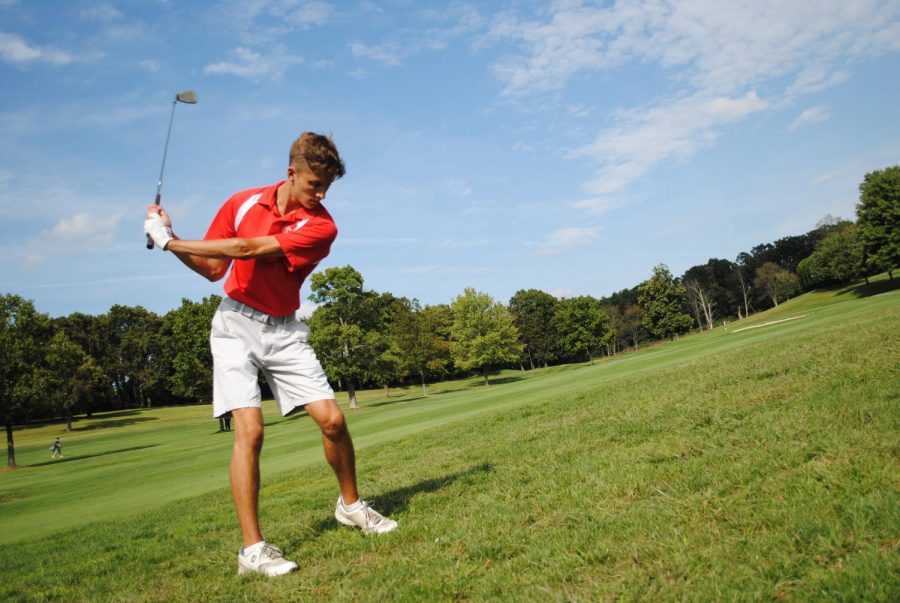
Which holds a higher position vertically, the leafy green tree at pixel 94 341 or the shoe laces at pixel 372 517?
the leafy green tree at pixel 94 341

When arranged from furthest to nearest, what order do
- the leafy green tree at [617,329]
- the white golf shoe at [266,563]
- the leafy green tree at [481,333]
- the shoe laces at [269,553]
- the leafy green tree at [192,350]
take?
the leafy green tree at [617,329]
the leafy green tree at [192,350]
the leafy green tree at [481,333]
the shoe laces at [269,553]
the white golf shoe at [266,563]

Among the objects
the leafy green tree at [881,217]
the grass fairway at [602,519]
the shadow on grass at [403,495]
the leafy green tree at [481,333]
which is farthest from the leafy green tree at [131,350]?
the leafy green tree at [881,217]

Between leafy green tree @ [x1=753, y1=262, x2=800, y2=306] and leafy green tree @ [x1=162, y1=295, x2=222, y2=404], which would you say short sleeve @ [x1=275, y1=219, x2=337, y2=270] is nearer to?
leafy green tree @ [x1=162, y1=295, x2=222, y2=404]

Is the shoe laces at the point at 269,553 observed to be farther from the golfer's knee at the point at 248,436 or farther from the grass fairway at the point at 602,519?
the golfer's knee at the point at 248,436

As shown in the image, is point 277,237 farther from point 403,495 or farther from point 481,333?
point 481,333

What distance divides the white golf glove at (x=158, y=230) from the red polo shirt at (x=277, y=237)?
1.10 feet

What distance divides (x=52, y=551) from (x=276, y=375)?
12.0 feet

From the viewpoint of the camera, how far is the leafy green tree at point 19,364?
28.7 metres

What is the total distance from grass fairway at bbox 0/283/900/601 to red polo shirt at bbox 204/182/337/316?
1858 mm

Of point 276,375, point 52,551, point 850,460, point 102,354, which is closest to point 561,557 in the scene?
point 850,460

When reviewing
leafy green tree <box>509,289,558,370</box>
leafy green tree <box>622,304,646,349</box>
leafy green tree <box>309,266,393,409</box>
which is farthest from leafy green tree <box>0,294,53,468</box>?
leafy green tree <box>622,304,646,349</box>

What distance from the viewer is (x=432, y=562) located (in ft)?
10.7

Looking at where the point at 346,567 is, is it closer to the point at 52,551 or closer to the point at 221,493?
the point at 52,551

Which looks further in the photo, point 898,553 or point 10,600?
point 10,600
